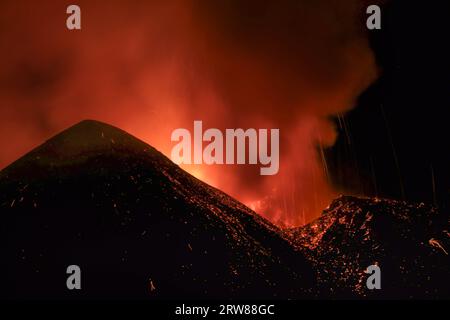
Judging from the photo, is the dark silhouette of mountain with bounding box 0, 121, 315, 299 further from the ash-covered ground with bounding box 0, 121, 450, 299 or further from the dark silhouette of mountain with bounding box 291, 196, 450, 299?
the dark silhouette of mountain with bounding box 291, 196, 450, 299

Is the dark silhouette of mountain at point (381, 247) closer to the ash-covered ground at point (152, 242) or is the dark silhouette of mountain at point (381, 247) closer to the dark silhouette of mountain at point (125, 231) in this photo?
the ash-covered ground at point (152, 242)

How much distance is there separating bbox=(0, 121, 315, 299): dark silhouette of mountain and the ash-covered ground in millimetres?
74

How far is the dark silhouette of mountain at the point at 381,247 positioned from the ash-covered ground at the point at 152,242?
0.47ft

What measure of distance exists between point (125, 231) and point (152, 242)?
176 centimetres

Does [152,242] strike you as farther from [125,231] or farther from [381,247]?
[381,247]

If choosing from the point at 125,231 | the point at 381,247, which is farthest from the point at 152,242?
the point at 381,247

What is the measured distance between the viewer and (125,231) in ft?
100

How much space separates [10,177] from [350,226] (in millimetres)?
27043

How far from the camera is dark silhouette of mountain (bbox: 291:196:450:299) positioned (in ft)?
109

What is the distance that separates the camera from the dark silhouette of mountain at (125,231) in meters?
27.3

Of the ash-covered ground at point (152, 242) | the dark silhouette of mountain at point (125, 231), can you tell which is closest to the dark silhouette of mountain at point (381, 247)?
the ash-covered ground at point (152, 242)

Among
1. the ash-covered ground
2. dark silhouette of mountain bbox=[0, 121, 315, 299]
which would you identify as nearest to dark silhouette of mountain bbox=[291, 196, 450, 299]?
the ash-covered ground

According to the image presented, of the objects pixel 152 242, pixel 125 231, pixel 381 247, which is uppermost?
pixel 381 247
